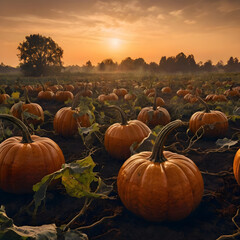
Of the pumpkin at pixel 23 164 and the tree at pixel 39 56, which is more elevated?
the tree at pixel 39 56

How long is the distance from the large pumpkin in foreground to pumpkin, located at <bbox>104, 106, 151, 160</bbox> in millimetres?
1388

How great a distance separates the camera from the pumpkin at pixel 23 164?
10.0 ft

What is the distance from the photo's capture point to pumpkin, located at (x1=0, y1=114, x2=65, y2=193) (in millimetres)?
3057

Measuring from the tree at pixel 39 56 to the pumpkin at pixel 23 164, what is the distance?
49.2m

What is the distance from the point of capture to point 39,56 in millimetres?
52531

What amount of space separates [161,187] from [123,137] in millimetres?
1714

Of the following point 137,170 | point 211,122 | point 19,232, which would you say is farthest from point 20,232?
point 211,122

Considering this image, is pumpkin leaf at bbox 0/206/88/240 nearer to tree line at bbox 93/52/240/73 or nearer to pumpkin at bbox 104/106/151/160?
pumpkin at bbox 104/106/151/160

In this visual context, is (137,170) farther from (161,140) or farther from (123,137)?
(123,137)

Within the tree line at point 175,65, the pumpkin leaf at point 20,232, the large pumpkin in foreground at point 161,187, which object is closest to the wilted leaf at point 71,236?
the pumpkin leaf at point 20,232

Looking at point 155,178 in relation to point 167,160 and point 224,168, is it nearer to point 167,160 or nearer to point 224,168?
point 167,160

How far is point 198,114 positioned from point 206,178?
2.11 metres

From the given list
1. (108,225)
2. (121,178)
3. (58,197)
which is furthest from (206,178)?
(58,197)

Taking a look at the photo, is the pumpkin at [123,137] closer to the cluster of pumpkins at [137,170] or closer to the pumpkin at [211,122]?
the cluster of pumpkins at [137,170]
